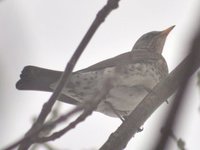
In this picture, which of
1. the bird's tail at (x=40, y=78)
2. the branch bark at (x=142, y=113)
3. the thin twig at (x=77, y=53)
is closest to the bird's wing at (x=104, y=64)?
the bird's tail at (x=40, y=78)

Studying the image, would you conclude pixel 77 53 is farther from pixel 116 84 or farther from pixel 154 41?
pixel 154 41

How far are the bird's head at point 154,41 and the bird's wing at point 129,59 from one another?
592 mm

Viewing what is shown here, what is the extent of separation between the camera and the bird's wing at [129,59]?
5.25 m

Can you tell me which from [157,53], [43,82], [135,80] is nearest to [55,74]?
[43,82]

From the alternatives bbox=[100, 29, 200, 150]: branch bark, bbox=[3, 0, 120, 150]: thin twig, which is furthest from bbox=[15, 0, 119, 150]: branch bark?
bbox=[100, 29, 200, 150]: branch bark

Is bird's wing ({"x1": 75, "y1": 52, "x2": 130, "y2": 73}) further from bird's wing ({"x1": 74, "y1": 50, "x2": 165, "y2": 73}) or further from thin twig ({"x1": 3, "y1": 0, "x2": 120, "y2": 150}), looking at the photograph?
thin twig ({"x1": 3, "y1": 0, "x2": 120, "y2": 150})

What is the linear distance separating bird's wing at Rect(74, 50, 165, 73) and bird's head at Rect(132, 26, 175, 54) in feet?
1.94

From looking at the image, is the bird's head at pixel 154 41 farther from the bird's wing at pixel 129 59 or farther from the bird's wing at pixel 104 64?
the bird's wing at pixel 104 64

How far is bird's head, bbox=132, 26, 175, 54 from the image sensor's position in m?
6.79

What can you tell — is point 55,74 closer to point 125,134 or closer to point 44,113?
point 125,134

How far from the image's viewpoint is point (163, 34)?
6883 mm

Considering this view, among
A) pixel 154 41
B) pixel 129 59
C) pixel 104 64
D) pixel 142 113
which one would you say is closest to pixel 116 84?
pixel 104 64

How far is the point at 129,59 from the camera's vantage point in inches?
219

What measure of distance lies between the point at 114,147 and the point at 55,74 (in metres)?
2.39
